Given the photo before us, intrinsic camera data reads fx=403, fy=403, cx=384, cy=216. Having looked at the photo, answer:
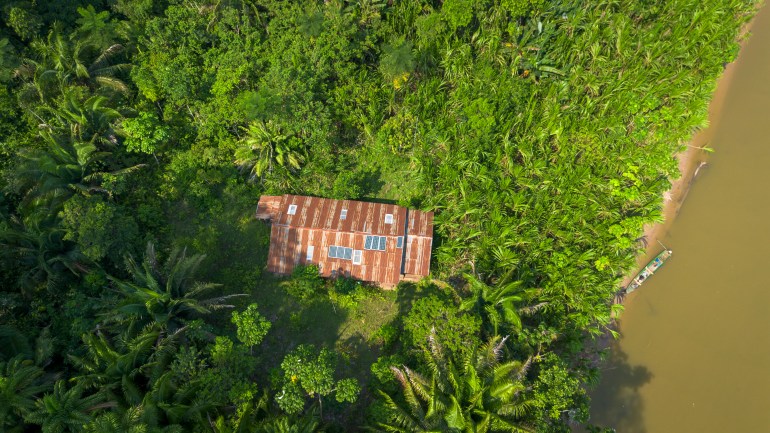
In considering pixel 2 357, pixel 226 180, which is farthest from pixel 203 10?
pixel 2 357

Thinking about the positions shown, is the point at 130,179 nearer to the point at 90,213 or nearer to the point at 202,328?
the point at 90,213

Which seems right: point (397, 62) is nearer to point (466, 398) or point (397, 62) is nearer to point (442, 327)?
point (442, 327)

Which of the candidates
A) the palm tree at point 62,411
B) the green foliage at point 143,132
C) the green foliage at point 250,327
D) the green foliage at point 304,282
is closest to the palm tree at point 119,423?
the palm tree at point 62,411

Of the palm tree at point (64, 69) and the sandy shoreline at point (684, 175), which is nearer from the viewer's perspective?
the palm tree at point (64, 69)

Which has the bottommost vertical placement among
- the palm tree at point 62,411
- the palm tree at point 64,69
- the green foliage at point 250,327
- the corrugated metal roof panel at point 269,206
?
the palm tree at point 62,411

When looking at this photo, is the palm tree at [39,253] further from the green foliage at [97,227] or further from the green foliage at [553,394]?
the green foliage at [553,394]

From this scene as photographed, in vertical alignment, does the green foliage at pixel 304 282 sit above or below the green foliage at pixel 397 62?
below

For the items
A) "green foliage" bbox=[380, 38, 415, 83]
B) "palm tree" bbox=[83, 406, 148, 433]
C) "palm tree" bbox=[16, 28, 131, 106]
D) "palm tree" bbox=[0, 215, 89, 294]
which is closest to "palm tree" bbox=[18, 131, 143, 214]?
"palm tree" bbox=[0, 215, 89, 294]

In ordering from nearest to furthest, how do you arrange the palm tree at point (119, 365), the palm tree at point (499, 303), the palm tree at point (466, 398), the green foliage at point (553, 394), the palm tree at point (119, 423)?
1. the palm tree at point (119, 423)
2. the palm tree at point (119, 365)
3. the palm tree at point (466, 398)
4. the green foliage at point (553, 394)
5. the palm tree at point (499, 303)
